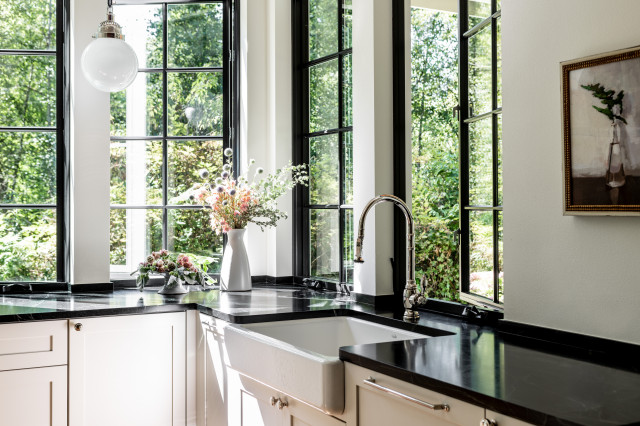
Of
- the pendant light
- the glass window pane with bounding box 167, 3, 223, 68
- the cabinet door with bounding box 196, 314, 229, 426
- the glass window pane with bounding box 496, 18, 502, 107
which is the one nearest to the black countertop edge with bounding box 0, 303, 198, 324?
the cabinet door with bounding box 196, 314, 229, 426

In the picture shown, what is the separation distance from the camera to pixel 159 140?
376 centimetres

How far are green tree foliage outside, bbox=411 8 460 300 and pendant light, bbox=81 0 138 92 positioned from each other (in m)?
1.44

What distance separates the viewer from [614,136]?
73.4 inches

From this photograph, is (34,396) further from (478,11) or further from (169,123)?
(478,11)

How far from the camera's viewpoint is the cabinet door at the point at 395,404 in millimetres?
1565

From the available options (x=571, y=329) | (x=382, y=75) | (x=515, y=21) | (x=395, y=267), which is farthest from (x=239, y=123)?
(x=571, y=329)

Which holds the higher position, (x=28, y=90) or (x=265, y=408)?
(x=28, y=90)

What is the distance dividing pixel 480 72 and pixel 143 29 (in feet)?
6.84

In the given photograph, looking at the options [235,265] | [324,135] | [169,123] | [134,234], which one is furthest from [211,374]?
[169,123]

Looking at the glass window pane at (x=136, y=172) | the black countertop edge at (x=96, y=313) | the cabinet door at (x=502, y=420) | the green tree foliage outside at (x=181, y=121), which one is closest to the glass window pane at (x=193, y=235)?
the green tree foliage outside at (x=181, y=121)

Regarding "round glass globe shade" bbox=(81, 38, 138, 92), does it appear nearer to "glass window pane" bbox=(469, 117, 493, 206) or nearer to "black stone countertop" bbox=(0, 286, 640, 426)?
"black stone countertop" bbox=(0, 286, 640, 426)

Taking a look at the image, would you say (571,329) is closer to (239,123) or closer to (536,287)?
(536,287)

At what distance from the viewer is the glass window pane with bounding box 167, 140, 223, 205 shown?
3.78 meters

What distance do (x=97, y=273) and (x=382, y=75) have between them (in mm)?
1787
